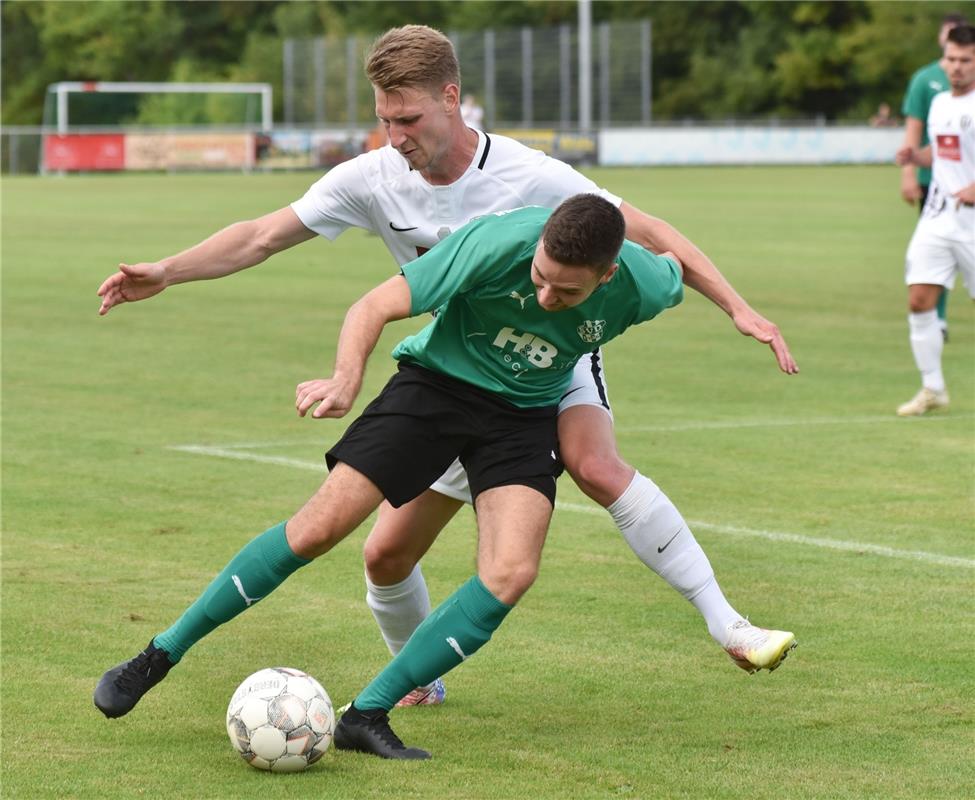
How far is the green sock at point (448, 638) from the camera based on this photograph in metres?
4.91

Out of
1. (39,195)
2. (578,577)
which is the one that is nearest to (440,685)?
(578,577)

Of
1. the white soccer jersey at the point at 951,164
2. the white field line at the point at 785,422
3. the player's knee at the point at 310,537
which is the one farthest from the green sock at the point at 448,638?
the white soccer jersey at the point at 951,164

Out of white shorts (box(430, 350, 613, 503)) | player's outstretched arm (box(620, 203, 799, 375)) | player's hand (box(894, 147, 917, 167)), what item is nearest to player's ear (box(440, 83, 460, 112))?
player's outstretched arm (box(620, 203, 799, 375))

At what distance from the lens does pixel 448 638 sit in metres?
4.92

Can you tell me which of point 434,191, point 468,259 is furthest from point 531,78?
point 468,259

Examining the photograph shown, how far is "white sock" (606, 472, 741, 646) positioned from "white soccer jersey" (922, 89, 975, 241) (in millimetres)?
6321

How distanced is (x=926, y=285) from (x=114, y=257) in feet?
43.6

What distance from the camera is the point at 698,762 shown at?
4.92 m

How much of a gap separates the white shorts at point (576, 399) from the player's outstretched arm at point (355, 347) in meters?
0.64

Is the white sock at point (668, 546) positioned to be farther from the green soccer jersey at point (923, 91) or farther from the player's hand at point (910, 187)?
the green soccer jersey at point (923, 91)

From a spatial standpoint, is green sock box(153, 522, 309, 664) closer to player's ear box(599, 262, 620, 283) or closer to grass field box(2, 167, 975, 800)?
grass field box(2, 167, 975, 800)

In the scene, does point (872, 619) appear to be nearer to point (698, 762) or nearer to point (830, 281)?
point (698, 762)

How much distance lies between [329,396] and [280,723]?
0.92 m

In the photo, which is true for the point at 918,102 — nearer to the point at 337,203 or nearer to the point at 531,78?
the point at 337,203
